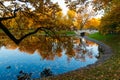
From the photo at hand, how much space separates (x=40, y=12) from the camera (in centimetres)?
1499

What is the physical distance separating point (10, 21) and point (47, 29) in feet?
10.7

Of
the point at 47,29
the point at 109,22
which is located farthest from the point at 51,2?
the point at 109,22

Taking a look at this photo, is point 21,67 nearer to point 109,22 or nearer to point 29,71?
point 29,71

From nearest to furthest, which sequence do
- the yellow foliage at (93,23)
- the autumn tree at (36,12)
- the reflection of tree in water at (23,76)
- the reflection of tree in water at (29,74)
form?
the autumn tree at (36,12), the reflection of tree in water at (23,76), the reflection of tree in water at (29,74), the yellow foliage at (93,23)

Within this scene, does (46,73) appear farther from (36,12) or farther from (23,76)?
(36,12)

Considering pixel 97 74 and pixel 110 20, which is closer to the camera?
pixel 97 74

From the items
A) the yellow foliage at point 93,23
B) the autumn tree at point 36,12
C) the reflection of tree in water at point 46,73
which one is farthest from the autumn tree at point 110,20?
the yellow foliage at point 93,23

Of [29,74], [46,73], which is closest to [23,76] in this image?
[29,74]

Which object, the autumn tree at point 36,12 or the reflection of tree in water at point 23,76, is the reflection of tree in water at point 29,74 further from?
the autumn tree at point 36,12

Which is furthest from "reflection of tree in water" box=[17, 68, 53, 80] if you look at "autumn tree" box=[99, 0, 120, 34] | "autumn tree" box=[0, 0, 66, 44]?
"autumn tree" box=[99, 0, 120, 34]

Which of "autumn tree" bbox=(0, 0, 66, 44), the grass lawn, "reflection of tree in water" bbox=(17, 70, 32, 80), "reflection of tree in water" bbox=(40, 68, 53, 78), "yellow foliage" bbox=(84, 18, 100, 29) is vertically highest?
"autumn tree" bbox=(0, 0, 66, 44)

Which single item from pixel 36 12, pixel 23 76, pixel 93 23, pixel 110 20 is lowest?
pixel 93 23

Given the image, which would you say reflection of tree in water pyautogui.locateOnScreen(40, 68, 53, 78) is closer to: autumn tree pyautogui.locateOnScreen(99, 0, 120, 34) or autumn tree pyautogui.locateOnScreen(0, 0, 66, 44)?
autumn tree pyautogui.locateOnScreen(0, 0, 66, 44)

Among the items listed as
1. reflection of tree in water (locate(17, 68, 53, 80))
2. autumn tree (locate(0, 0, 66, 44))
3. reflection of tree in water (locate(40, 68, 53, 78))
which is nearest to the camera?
autumn tree (locate(0, 0, 66, 44))
